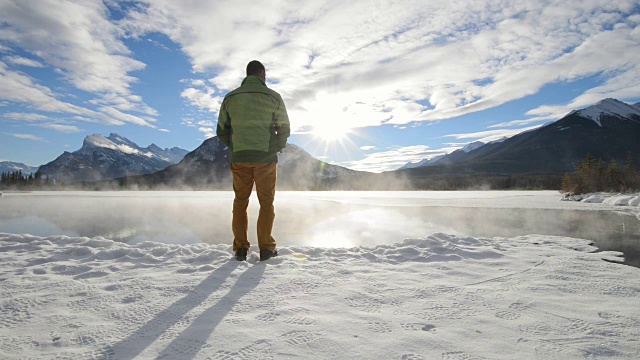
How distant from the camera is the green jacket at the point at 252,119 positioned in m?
4.57

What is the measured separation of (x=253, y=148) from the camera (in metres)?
4.55

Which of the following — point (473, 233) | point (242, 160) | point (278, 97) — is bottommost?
point (473, 233)

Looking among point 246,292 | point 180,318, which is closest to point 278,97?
point 246,292

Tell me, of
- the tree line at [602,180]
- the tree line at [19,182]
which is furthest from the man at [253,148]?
the tree line at [19,182]

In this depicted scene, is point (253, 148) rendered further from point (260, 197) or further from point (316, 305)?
point (316, 305)

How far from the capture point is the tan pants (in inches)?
180

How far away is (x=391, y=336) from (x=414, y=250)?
2.88 metres

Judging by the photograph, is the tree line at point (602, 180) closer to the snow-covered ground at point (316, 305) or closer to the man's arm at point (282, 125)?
the snow-covered ground at point (316, 305)

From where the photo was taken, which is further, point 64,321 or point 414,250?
point 414,250

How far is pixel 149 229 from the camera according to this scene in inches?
328

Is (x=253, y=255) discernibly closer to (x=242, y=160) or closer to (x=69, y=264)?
(x=242, y=160)

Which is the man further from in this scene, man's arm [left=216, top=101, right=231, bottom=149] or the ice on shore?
the ice on shore

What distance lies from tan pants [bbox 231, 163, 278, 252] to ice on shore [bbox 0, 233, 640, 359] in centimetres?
38

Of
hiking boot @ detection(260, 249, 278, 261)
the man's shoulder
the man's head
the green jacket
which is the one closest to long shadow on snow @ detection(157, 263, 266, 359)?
hiking boot @ detection(260, 249, 278, 261)
